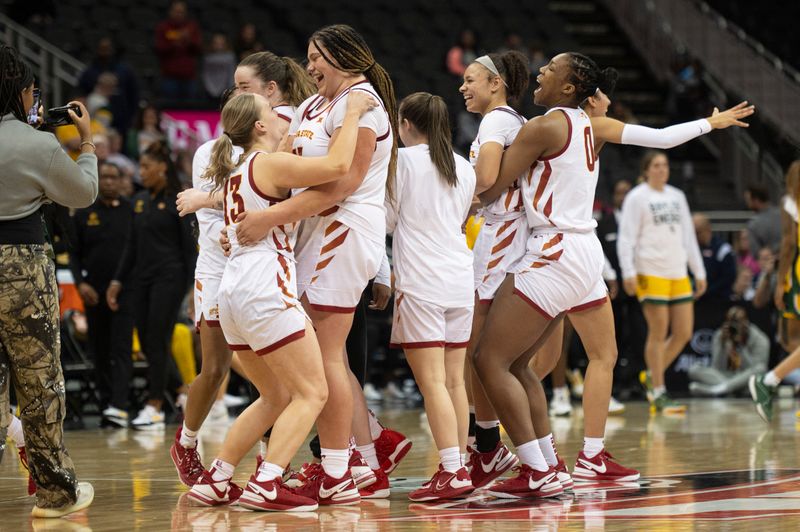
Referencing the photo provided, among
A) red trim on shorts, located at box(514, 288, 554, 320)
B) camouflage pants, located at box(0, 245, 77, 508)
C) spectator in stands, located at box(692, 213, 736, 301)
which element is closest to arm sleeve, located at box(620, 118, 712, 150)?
red trim on shorts, located at box(514, 288, 554, 320)

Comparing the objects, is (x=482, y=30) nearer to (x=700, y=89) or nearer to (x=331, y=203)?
(x=700, y=89)

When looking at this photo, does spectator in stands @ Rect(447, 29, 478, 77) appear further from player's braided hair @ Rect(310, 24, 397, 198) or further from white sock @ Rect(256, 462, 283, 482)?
white sock @ Rect(256, 462, 283, 482)

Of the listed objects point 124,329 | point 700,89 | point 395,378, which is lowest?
point 395,378

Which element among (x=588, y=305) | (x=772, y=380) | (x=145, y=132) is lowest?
(x=772, y=380)

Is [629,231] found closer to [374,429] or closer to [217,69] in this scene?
[374,429]

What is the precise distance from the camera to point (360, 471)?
547cm

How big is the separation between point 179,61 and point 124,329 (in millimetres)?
6373

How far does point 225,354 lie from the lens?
19.2 ft

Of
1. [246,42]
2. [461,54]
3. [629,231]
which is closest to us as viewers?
[629,231]

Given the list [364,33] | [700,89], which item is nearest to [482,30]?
[364,33]

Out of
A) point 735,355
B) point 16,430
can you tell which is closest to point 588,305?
point 16,430

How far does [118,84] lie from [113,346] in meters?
4.92

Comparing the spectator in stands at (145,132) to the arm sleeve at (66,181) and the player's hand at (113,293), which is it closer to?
the player's hand at (113,293)

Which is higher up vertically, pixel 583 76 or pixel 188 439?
pixel 583 76
